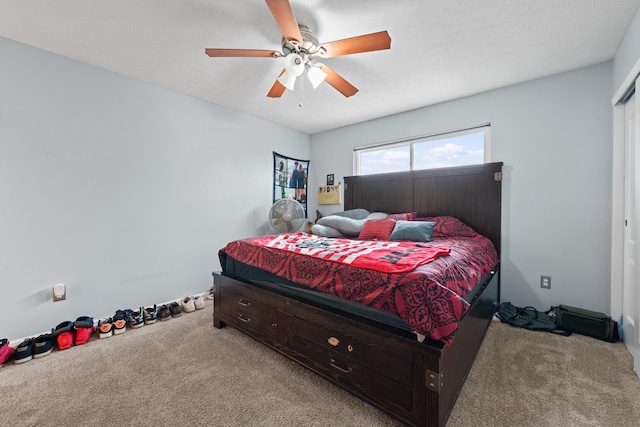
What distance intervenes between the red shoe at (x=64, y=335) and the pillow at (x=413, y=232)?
285 centimetres

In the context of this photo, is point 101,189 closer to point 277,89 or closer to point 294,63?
point 277,89

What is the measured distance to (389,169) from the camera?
11.9 feet

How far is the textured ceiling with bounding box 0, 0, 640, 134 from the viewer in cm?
164

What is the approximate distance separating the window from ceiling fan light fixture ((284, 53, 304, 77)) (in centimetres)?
205

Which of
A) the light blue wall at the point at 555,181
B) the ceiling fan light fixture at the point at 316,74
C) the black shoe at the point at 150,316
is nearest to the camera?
the ceiling fan light fixture at the point at 316,74

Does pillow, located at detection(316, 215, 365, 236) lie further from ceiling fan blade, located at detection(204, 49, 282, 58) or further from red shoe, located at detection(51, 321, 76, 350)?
red shoe, located at detection(51, 321, 76, 350)

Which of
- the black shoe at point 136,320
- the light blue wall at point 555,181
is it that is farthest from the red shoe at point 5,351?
the light blue wall at point 555,181

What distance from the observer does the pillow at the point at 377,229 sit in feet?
8.86

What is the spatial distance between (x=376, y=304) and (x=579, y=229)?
239 cm

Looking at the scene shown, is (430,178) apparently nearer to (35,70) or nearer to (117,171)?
(117,171)

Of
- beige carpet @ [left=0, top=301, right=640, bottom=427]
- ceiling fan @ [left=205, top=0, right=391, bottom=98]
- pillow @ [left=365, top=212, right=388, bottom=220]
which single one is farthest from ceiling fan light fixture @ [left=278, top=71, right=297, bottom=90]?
beige carpet @ [left=0, top=301, right=640, bottom=427]

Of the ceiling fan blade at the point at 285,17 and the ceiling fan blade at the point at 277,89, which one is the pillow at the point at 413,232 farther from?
the ceiling fan blade at the point at 285,17

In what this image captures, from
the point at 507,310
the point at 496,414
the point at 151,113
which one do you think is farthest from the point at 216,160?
the point at 507,310

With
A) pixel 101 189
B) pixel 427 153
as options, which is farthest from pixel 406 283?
pixel 101 189
